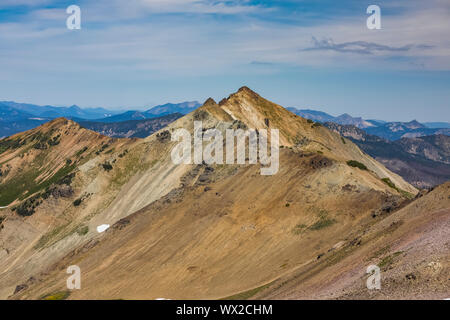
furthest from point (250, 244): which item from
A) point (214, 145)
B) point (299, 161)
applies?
point (214, 145)

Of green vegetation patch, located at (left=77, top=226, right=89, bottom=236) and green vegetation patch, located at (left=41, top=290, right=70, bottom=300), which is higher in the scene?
green vegetation patch, located at (left=77, top=226, right=89, bottom=236)

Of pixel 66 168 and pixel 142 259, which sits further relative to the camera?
pixel 66 168

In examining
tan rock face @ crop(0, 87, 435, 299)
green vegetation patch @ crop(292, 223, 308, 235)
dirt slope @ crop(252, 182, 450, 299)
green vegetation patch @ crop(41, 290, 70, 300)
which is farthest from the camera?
green vegetation patch @ crop(292, 223, 308, 235)

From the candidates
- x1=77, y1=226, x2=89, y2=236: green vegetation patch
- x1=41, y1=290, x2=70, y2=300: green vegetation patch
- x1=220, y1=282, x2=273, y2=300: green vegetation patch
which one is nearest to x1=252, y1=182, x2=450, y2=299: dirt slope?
x1=220, y1=282, x2=273, y2=300: green vegetation patch

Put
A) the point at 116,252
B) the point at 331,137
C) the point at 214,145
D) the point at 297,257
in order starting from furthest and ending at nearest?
1. the point at 331,137
2. the point at 214,145
3. the point at 116,252
4. the point at 297,257

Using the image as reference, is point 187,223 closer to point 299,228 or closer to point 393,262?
point 299,228

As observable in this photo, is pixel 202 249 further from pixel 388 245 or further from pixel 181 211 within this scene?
pixel 388 245

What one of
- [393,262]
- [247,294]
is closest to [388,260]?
[393,262]

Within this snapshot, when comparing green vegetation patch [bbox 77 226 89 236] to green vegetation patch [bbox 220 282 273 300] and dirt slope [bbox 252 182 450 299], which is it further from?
dirt slope [bbox 252 182 450 299]

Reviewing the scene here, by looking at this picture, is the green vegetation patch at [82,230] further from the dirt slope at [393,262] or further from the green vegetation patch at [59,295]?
the dirt slope at [393,262]
